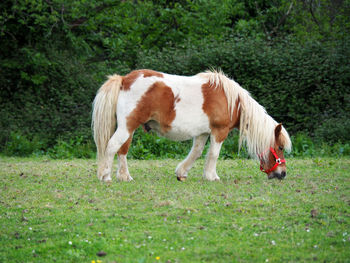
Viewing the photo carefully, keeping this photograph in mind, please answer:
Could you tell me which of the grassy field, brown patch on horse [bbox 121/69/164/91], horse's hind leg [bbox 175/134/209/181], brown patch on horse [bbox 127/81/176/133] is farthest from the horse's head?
brown patch on horse [bbox 121/69/164/91]

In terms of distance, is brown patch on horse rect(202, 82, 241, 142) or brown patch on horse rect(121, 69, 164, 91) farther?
brown patch on horse rect(202, 82, 241, 142)

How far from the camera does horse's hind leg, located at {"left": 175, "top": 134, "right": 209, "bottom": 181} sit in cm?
725

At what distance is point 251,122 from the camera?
724 centimetres

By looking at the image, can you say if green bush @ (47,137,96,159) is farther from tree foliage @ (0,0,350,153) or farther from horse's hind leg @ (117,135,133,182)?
horse's hind leg @ (117,135,133,182)

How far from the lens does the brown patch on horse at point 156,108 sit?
263 inches

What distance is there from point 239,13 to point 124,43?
5.11 metres

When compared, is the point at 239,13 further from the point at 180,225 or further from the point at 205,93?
the point at 180,225

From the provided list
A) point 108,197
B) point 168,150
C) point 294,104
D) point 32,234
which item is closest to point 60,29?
point 168,150

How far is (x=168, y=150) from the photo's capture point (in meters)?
11.6

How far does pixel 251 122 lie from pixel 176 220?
118 inches

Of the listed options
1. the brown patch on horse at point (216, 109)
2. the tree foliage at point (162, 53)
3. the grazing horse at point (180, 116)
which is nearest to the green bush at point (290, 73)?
the tree foliage at point (162, 53)

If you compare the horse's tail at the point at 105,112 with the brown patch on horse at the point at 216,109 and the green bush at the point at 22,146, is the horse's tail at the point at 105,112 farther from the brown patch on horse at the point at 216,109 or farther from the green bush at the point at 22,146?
the green bush at the point at 22,146

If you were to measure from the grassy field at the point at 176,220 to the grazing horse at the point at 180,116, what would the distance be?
435 mm

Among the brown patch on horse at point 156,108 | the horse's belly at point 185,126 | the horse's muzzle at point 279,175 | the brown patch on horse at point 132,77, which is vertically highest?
the brown patch on horse at point 132,77
